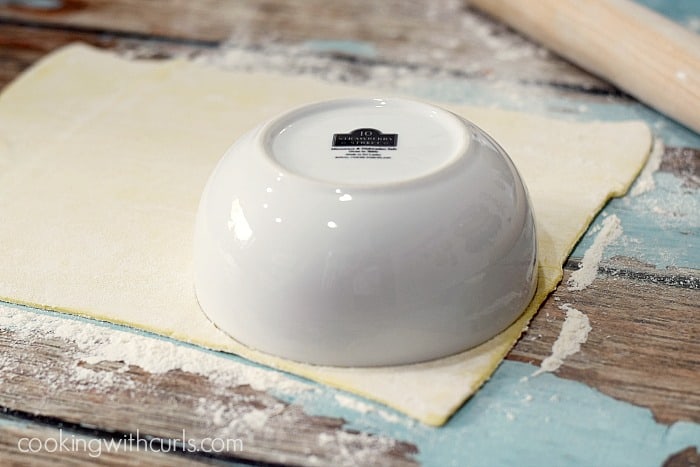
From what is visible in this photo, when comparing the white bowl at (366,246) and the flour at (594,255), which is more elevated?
the white bowl at (366,246)

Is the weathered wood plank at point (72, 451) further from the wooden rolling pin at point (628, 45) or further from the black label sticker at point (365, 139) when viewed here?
the wooden rolling pin at point (628, 45)

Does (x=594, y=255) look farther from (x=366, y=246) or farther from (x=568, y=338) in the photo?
(x=366, y=246)

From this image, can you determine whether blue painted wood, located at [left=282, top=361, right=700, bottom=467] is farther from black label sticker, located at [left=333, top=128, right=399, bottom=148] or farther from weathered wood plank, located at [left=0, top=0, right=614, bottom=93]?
weathered wood plank, located at [left=0, top=0, right=614, bottom=93]

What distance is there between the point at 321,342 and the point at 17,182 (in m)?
0.57

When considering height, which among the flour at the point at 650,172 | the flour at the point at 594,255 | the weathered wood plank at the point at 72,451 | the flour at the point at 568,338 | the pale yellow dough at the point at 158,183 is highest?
the flour at the point at 650,172

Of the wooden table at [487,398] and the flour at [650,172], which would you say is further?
the flour at [650,172]

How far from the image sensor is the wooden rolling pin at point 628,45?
1.28 metres

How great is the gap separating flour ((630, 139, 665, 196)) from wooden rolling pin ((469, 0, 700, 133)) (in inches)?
2.5

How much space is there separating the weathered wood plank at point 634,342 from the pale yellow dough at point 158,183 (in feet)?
0.09

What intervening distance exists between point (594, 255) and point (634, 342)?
155mm

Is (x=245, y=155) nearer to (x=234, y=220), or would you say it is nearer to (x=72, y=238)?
(x=234, y=220)

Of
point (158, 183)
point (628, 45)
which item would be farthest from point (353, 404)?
point (628, 45)

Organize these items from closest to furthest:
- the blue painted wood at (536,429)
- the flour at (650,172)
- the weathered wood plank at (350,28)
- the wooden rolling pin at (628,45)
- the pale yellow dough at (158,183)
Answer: the blue painted wood at (536,429), the pale yellow dough at (158,183), the flour at (650,172), the wooden rolling pin at (628,45), the weathered wood plank at (350,28)

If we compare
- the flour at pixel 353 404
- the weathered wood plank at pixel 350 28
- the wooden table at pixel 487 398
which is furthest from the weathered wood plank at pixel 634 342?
the weathered wood plank at pixel 350 28
